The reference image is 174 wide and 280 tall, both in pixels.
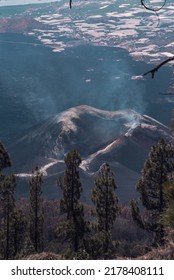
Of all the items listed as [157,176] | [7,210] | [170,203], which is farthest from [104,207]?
[170,203]

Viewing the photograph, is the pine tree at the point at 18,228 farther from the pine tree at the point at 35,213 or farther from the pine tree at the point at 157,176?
the pine tree at the point at 157,176

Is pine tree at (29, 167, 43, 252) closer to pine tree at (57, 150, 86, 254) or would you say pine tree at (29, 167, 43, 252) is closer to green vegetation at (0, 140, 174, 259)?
green vegetation at (0, 140, 174, 259)

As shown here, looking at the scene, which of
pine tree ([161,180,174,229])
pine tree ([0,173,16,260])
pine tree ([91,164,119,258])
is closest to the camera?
pine tree ([161,180,174,229])

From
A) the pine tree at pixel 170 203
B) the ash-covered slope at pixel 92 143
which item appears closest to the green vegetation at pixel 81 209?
the pine tree at pixel 170 203

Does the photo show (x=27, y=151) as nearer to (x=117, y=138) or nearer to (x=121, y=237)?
(x=117, y=138)

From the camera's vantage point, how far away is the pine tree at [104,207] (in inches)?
1195

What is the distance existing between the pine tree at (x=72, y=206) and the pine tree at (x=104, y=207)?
140 centimetres

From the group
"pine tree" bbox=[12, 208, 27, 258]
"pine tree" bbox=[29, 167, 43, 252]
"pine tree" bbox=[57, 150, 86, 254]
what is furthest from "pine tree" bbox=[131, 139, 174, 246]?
"pine tree" bbox=[12, 208, 27, 258]

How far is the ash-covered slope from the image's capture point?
95125mm

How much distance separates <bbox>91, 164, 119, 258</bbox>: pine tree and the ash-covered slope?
51802 mm

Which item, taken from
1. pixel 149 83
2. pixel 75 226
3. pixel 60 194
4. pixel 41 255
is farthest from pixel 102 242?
pixel 149 83
